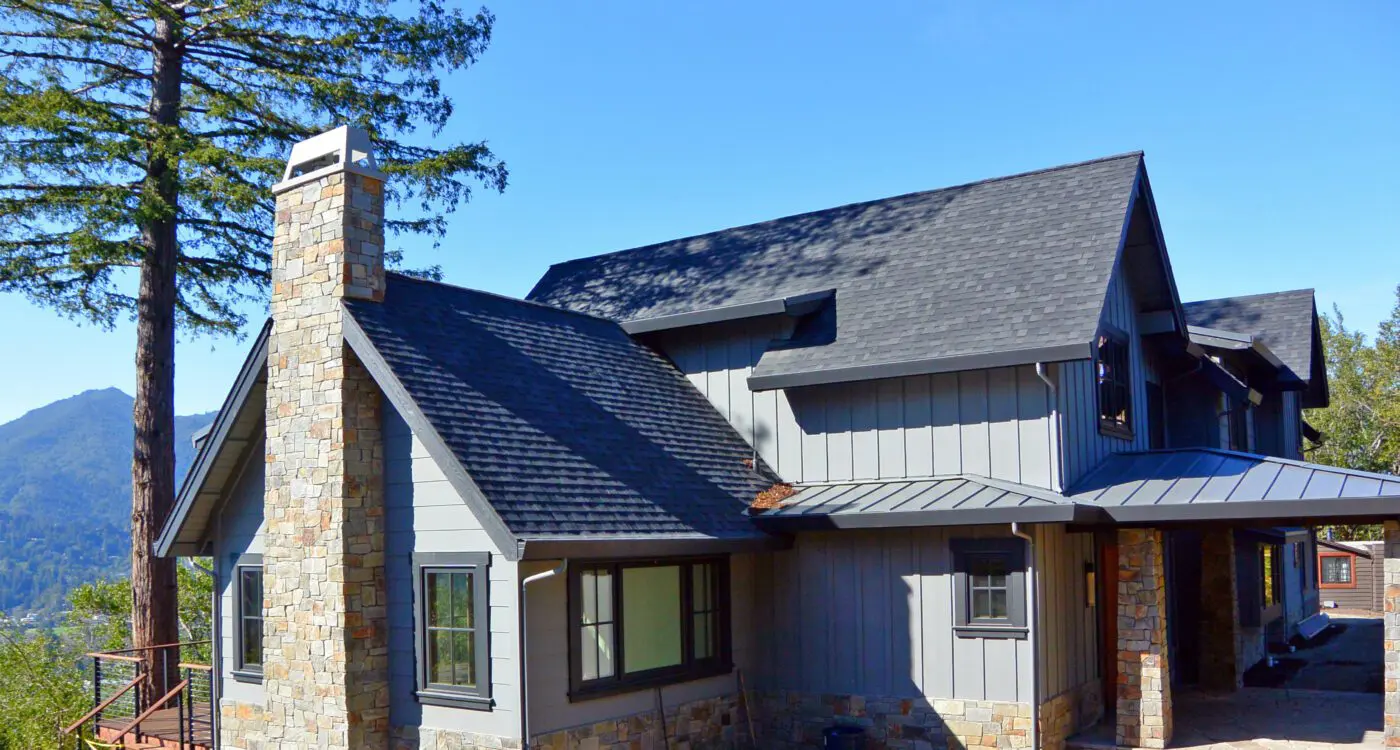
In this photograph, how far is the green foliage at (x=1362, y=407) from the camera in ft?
117

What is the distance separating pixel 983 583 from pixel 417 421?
5234 mm

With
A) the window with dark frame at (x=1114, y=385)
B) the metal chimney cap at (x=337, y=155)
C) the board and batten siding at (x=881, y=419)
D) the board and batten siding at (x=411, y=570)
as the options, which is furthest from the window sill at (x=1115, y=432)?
the metal chimney cap at (x=337, y=155)

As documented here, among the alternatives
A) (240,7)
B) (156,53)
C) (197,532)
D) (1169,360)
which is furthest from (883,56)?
(197,532)

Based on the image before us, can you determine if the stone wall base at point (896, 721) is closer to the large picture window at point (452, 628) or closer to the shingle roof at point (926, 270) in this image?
the shingle roof at point (926, 270)

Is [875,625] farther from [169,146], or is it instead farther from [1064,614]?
[169,146]

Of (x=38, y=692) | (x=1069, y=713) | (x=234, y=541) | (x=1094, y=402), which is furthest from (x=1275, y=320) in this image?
(x=38, y=692)

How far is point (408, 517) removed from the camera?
10.0 meters

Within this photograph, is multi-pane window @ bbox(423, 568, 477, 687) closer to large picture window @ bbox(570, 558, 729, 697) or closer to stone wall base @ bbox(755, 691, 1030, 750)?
large picture window @ bbox(570, 558, 729, 697)

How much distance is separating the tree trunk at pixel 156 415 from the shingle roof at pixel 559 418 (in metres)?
5.99

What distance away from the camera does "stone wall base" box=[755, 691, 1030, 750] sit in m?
Answer: 10.4

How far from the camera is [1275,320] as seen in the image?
19156 millimetres

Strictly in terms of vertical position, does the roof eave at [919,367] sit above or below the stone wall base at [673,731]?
above

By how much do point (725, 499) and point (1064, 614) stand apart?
3443 millimetres

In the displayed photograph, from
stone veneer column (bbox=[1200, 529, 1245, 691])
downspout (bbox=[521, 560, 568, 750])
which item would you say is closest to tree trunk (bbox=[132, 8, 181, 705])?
downspout (bbox=[521, 560, 568, 750])
